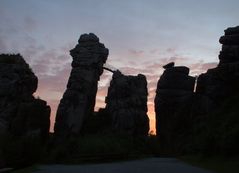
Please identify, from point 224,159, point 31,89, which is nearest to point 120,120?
point 31,89

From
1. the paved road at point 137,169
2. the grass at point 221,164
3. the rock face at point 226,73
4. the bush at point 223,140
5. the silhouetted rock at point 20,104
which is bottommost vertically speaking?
the paved road at point 137,169

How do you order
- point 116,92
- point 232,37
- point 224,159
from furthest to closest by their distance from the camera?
point 116,92 < point 232,37 < point 224,159

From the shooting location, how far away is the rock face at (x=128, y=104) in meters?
62.1

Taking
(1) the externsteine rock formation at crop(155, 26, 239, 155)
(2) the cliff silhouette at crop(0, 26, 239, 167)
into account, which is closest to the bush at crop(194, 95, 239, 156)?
(2) the cliff silhouette at crop(0, 26, 239, 167)

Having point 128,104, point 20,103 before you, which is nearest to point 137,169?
point 20,103

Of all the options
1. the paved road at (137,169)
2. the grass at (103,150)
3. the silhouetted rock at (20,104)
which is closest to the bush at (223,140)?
the paved road at (137,169)

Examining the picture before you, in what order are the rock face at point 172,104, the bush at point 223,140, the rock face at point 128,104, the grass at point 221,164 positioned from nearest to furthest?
the grass at point 221,164
the bush at point 223,140
the rock face at point 128,104
the rock face at point 172,104

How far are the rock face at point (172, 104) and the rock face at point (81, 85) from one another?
10004mm

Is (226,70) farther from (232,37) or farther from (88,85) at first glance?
(88,85)

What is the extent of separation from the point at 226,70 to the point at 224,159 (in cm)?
2666

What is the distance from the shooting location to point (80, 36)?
6981 cm

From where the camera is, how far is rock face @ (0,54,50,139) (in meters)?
56.2

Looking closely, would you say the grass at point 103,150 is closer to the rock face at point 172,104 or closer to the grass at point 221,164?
the rock face at point 172,104

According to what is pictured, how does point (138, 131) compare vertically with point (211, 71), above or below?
below
